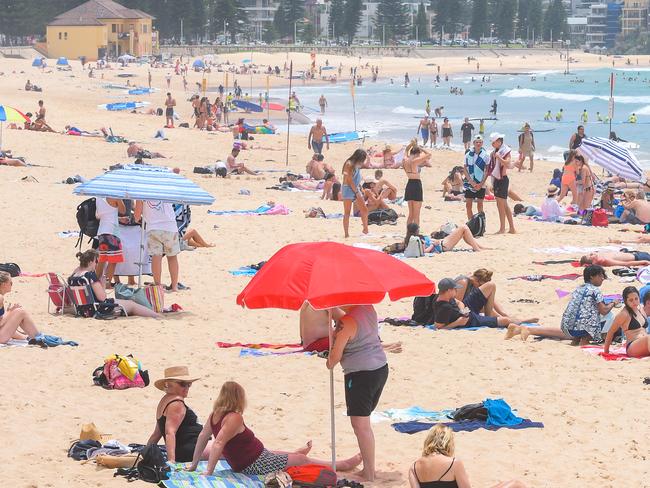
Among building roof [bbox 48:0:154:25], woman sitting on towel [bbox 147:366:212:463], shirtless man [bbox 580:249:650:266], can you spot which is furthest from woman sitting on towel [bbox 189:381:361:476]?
building roof [bbox 48:0:154:25]

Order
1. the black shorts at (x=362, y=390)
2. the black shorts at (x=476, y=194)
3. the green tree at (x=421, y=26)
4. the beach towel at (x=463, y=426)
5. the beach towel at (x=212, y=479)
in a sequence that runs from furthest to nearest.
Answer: the green tree at (x=421, y=26), the black shorts at (x=476, y=194), the beach towel at (x=463, y=426), the black shorts at (x=362, y=390), the beach towel at (x=212, y=479)

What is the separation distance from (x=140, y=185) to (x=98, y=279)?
3.09 feet

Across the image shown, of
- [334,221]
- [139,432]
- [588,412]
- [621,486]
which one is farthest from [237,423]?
[334,221]

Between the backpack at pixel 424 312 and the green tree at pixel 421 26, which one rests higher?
the green tree at pixel 421 26

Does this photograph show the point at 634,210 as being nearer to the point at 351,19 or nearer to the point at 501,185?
the point at 501,185

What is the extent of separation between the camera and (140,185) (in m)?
10.6

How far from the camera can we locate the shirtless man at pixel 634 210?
16336 millimetres

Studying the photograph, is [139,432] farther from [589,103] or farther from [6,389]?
[589,103]

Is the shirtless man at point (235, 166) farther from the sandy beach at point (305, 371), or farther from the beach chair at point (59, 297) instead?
the beach chair at point (59, 297)

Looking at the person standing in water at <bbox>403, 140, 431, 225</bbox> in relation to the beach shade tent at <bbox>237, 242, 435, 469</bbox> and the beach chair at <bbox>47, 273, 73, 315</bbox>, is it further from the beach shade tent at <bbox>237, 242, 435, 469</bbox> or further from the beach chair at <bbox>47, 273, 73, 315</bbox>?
the beach shade tent at <bbox>237, 242, 435, 469</bbox>

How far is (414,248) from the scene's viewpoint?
1394 cm

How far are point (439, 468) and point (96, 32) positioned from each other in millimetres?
87022

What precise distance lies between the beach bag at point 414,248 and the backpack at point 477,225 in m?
1.61

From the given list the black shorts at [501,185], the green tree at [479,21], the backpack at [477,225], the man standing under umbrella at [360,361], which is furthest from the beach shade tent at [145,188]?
the green tree at [479,21]
